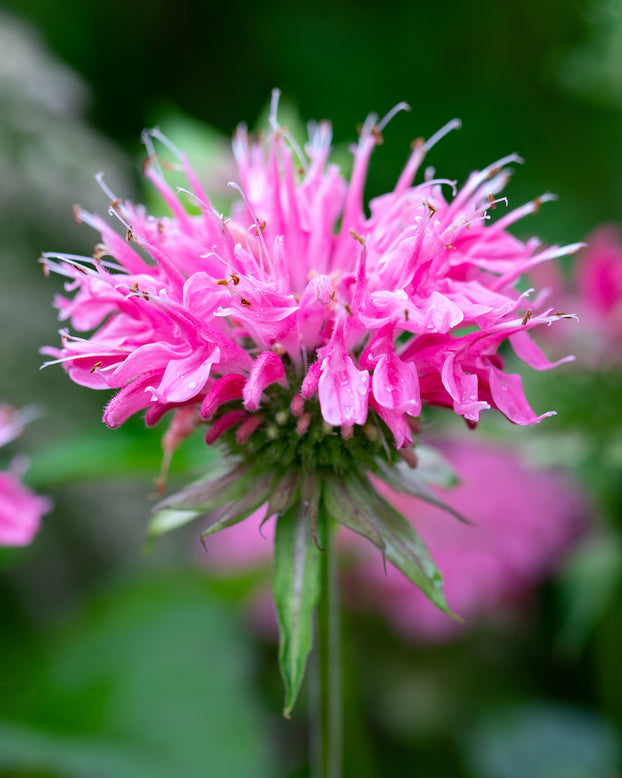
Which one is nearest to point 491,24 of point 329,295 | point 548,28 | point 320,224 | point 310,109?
point 548,28

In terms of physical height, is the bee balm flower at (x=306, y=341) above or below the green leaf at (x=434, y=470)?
above

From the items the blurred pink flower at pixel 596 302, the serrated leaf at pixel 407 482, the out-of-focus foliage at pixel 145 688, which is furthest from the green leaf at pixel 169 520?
the blurred pink flower at pixel 596 302

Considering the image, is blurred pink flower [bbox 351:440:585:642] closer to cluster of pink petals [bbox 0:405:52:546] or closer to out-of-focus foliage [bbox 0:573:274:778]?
out-of-focus foliage [bbox 0:573:274:778]

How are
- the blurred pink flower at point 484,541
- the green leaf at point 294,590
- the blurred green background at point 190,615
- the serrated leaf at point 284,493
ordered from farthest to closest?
the blurred pink flower at point 484,541 → the blurred green background at point 190,615 → the serrated leaf at point 284,493 → the green leaf at point 294,590

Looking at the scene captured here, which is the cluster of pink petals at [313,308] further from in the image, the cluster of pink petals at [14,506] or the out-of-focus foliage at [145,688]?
the out-of-focus foliage at [145,688]

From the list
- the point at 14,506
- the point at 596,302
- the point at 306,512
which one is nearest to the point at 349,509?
the point at 306,512

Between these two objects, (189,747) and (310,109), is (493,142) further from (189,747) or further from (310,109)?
(189,747)
